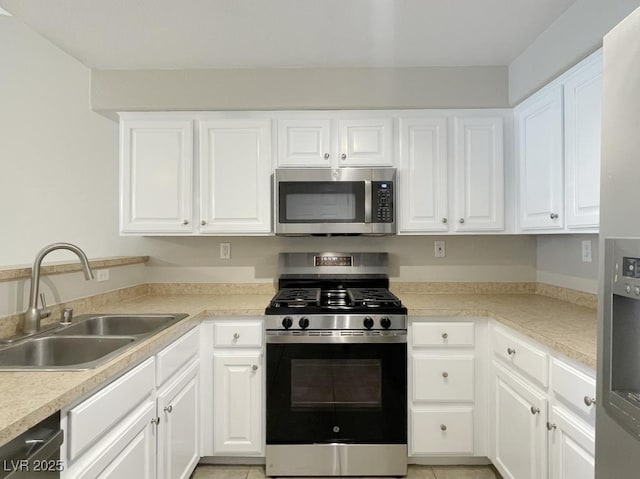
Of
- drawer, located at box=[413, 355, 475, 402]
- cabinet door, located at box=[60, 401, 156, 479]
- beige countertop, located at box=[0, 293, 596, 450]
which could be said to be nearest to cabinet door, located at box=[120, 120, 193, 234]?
beige countertop, located at box=[0, 293, 596, 450]

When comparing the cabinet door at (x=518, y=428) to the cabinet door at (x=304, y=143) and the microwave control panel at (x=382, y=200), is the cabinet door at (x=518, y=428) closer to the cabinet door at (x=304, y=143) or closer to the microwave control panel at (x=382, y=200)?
the microwave control panel at (x=382, y=200)

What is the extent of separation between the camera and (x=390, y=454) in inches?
78.0

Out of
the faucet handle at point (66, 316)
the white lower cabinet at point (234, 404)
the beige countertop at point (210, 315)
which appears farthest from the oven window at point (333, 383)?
the faucet handle at point (66, 316)

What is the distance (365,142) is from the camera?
231 cm

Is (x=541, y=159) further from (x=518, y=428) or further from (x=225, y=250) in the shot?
(x=225, y=250)

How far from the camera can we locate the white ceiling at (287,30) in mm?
1681

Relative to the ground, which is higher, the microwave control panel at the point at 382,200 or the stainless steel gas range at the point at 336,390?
the microwave control panel at the point at 382,200

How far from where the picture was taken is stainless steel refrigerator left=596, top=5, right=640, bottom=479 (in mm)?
761

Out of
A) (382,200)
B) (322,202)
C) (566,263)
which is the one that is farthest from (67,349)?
(566,263)

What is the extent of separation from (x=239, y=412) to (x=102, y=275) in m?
1.21

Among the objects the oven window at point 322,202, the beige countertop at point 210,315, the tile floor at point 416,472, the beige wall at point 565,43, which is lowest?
the tile floor at point 416,472

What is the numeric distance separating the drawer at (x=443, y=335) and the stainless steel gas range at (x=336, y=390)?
3.4 inches

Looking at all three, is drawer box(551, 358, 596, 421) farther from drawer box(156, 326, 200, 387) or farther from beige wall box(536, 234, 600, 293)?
drawer box(156, 326, 200, 387)

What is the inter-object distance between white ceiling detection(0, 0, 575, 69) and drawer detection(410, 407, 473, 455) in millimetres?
2071
